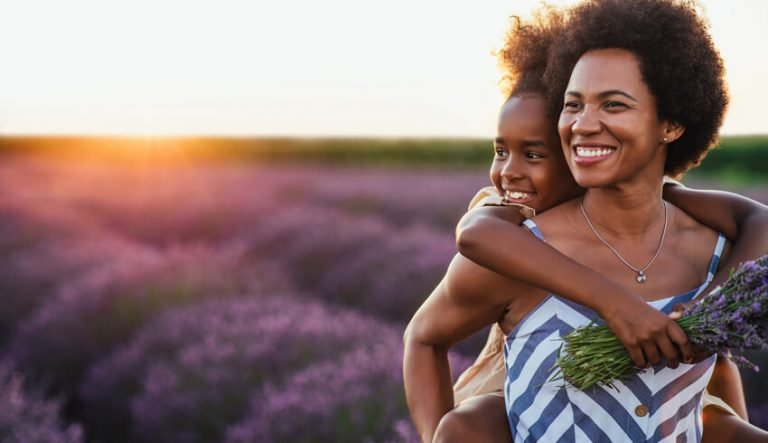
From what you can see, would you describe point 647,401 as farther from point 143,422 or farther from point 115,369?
point 115,369

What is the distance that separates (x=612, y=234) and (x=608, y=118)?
0.25 m

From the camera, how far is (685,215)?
199 cm

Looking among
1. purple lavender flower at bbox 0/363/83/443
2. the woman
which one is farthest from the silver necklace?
purple lavender flower at bbox 0/363/83/443

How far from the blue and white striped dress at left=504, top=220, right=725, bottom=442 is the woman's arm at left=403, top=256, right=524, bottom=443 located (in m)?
0.09

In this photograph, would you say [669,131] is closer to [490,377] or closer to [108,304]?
[490,377]

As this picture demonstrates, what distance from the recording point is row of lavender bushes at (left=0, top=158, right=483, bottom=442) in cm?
342

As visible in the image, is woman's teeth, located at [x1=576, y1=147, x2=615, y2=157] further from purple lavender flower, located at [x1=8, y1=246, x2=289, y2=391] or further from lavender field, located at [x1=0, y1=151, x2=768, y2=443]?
purple lavender flower, located at [x1=8, y1=246, x2=289, y2=391]

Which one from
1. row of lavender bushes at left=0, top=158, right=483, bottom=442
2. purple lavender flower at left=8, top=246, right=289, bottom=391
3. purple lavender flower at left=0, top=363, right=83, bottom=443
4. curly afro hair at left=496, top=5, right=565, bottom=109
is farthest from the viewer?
purple lavender flower at left=8, top=246, right=289, bottom=391

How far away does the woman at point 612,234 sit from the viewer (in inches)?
A: 70.4

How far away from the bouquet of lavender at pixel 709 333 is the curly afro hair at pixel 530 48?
650mm

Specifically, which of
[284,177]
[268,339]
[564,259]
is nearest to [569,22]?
[564,259]

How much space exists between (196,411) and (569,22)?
8.02ft

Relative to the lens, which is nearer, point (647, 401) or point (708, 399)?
point (647, 401)

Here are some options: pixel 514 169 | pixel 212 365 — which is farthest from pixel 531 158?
pixel 212 365
